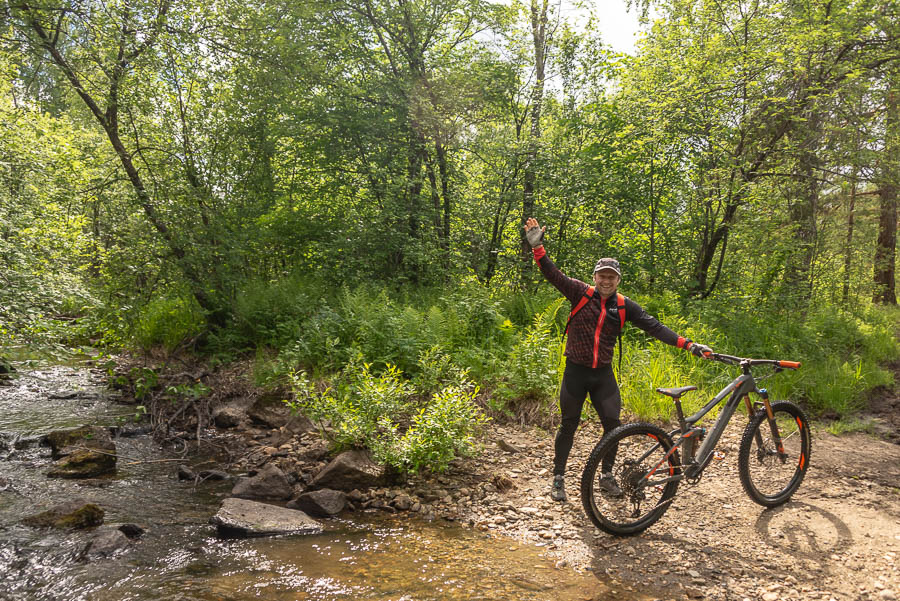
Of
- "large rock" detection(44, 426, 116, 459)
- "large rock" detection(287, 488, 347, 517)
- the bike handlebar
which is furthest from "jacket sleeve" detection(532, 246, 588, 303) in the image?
"large rock" detection(44, 426, 116, 459)

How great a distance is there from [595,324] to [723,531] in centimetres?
232

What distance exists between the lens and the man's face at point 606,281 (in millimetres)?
4949

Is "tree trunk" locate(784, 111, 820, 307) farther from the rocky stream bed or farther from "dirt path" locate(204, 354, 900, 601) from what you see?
"dirt path" locate(204, 354, 900, 601)

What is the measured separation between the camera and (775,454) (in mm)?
5246

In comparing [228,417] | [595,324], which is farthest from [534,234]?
[228,417]

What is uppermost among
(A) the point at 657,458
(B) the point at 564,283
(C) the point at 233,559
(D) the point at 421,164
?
(D) the point at 421,164

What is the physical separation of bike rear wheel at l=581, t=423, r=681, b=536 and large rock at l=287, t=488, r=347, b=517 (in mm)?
2682

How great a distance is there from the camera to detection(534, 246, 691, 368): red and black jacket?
4.96 m

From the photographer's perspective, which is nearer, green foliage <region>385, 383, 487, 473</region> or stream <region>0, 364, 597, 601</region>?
stream <region>0, 364, 597, 601</region>

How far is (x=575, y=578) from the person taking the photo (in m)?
4.17

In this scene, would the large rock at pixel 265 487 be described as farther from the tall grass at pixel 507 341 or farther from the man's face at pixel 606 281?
the man's face at pixel 606 281

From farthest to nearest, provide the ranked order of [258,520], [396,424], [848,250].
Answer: [848,250]
[396,424]
[258,520]

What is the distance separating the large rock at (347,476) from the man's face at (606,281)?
10.9 ft

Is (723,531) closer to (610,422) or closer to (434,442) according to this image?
(610,422)
